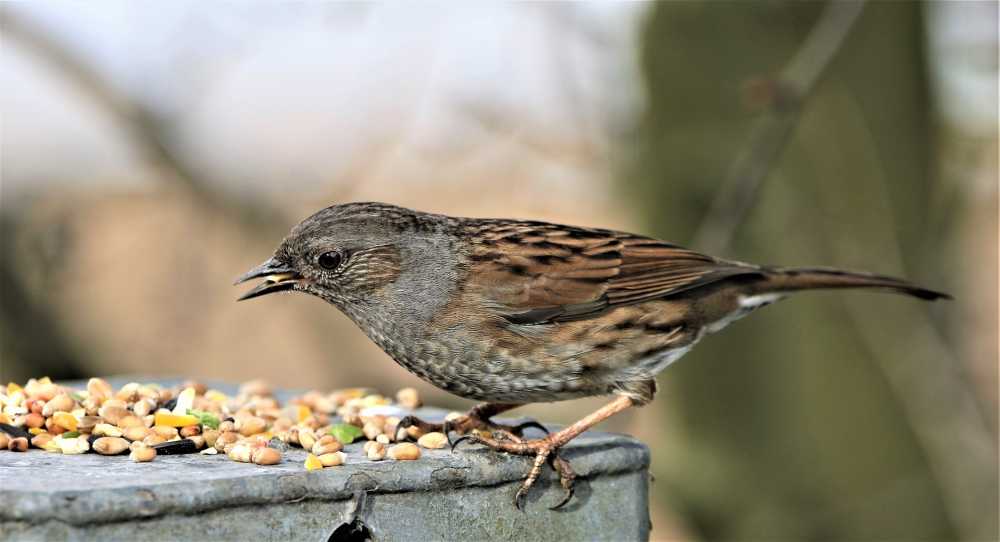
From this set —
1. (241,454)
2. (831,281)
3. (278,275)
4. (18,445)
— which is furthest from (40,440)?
(831,281)

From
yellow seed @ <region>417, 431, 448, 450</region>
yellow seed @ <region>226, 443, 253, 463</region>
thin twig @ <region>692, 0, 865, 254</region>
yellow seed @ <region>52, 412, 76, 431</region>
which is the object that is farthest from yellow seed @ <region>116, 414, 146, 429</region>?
thin twig @ <region>692, 0, 865, 254</region>

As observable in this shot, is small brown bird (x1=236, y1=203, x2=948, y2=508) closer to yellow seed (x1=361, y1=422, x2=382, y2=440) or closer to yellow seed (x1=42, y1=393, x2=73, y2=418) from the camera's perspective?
yellow seed (x1=361, y1=422, x2=382, y2=440)

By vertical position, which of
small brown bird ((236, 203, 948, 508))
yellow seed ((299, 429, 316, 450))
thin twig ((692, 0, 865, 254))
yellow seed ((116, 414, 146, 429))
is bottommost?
yellow seed ((299, 429, 316, 450))

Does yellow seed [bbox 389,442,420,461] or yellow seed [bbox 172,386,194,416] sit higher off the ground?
yellow seed [bbox 172,386,194,416]

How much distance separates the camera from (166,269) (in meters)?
7.92

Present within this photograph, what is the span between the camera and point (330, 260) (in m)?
3.87

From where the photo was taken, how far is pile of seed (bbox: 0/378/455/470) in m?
3.03

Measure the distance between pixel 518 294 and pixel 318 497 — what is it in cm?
127

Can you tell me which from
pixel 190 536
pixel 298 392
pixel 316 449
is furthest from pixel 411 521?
pixel 298 392

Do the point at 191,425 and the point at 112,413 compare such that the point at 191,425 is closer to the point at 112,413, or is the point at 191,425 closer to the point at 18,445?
the point at 112,413

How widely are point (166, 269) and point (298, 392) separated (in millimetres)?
3834

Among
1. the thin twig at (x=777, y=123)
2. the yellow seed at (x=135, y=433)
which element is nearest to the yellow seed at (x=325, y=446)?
the yellow seed at (x=135, y=433)

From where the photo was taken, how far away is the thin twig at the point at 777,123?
481 centimetres

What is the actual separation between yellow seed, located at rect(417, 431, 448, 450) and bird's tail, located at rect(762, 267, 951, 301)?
4.14 ft
